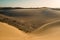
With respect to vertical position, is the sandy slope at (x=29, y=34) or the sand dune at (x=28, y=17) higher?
the sand dune at (x=28, y=17)

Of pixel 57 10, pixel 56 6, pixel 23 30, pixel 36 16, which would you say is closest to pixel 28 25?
pixel 23 30

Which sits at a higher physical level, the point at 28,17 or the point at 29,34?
the point at 28,17

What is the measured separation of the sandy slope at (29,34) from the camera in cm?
97

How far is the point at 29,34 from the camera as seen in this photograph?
1020 mm

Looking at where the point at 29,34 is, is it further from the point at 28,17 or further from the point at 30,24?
the point at 28,17

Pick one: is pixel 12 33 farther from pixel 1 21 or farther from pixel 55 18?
pixel 55 18

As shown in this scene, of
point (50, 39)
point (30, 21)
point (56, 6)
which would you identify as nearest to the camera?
point (50, 39)

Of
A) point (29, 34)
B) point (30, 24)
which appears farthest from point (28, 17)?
point (29, 34)

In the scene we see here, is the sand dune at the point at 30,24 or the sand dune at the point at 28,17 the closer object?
the sand dune at the point at 30,24

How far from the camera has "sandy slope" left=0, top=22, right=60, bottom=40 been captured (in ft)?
3.17

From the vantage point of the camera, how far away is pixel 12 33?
39.8 inches

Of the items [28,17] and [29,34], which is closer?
[29,34]

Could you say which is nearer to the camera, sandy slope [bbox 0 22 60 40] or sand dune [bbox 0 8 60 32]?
sandy slope [bbox 0 22 60 40]

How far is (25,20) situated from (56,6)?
501mm
